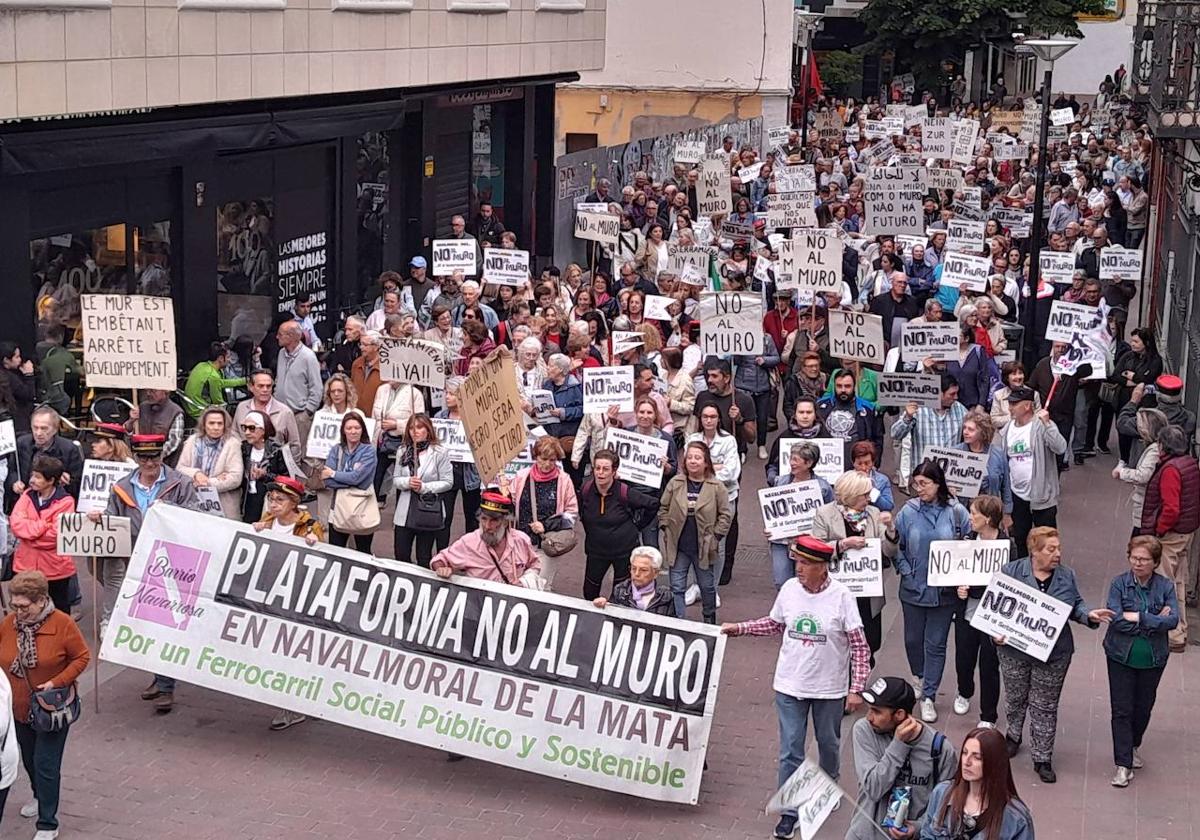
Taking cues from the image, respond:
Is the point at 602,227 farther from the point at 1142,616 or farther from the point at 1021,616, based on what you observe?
the point at 1142,616

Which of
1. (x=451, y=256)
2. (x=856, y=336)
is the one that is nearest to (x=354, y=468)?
(x=856, y=336)

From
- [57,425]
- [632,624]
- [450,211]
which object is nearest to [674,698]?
[632,624]

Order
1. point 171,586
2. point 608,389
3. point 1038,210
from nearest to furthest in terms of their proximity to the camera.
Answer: point 171,586
point 608,389
point 1038,210

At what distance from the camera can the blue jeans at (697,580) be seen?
13320 millimetres

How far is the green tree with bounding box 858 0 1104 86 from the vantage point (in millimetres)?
70188

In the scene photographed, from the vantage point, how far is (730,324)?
1784cm

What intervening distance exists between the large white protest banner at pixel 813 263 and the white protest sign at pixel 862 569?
8.07m

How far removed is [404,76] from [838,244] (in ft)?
24.0

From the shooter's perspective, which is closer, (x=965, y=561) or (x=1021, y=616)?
(x=1021, y=616)

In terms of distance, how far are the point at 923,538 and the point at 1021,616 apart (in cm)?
101

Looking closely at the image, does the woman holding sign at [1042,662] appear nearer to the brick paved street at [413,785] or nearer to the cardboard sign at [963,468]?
the brick paved street at [413,785]

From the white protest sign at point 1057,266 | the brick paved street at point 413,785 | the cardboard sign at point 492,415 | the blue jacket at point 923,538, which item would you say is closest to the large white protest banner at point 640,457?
the cardboard sign at point 492,415

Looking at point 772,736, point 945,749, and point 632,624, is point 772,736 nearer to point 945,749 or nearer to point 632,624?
point 632,624

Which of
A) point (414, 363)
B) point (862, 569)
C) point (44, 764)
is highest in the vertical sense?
point (414, 363)
